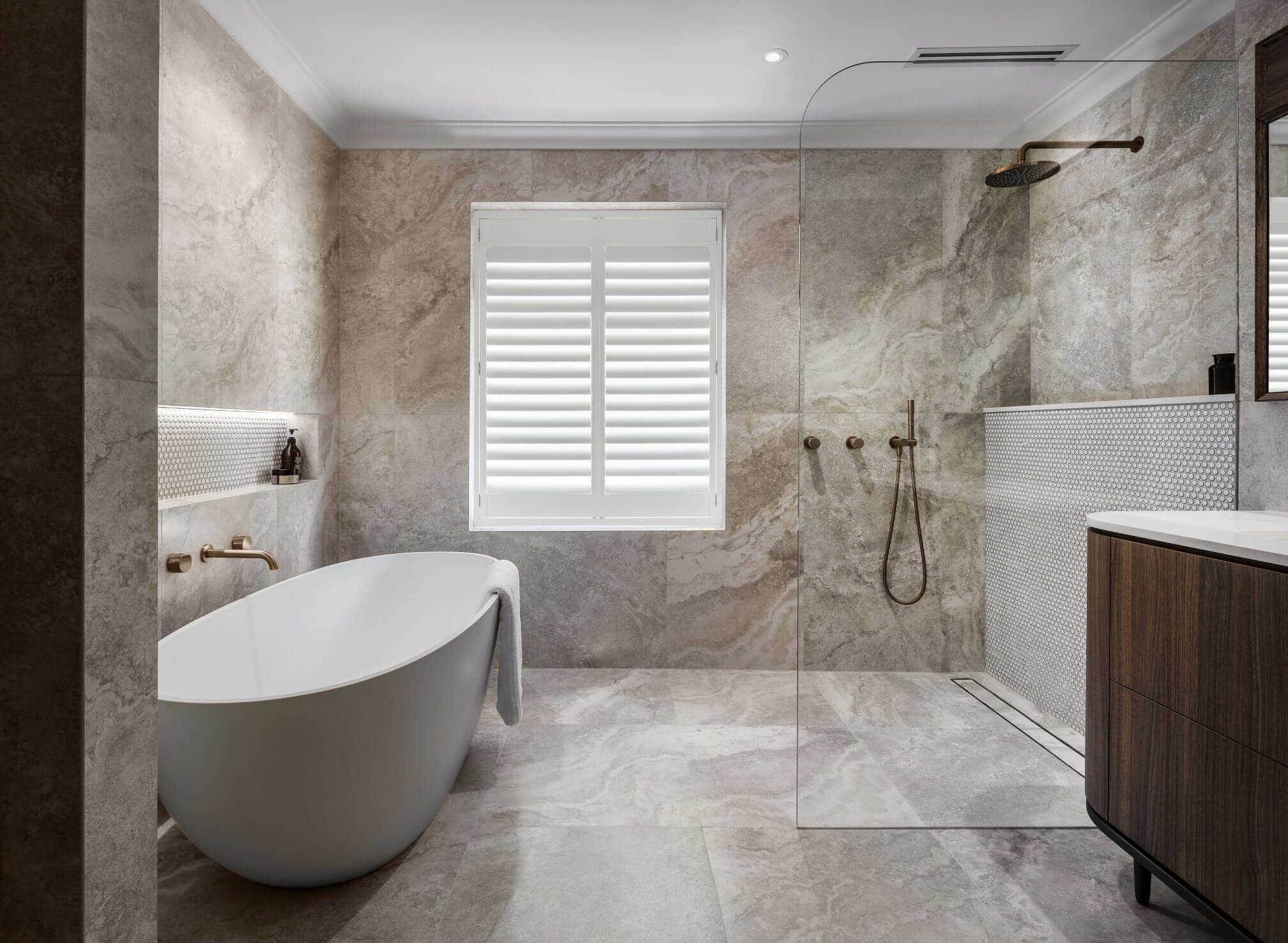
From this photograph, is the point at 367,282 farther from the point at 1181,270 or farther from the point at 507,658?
Result: the point at 1181,270

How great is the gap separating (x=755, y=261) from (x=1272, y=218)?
198cm

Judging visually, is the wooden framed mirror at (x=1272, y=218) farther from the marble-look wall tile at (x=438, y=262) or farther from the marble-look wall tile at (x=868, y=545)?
the marble-look wall tile at (x=438, y=262)

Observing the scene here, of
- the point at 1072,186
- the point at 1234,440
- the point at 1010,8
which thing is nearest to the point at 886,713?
the point at 1234,440

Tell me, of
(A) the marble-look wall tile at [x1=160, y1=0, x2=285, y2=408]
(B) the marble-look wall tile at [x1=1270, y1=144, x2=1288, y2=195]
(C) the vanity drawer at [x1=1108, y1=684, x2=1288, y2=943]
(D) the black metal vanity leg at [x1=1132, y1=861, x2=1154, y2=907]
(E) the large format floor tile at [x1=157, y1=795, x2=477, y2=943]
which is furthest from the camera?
(A) the marble-look wall tile at [x1=160, y1=0, x2=285, y2=408]

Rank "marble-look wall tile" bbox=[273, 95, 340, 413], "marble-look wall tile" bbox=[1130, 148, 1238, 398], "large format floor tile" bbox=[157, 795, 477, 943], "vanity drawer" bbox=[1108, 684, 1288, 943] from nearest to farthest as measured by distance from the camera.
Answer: "vanity drawer" bbox=[1108, 684, 1288, 943] < "large format floor tile" bbox=[157, 795, 477, 943] < "marble-look wall tile" bbox=[1130, 148, 1238, 398] < "marble-look wall tile" bbox=[273, 95, 340, 413]

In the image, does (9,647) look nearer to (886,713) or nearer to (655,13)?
(886,713)

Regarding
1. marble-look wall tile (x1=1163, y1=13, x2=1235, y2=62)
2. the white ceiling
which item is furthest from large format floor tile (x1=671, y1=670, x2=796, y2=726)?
marble-look wall tile (x1=1163, y1=13, x2=1235, y2=62)

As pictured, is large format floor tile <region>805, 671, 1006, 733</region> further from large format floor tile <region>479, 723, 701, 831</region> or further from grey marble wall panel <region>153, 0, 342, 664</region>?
grey marble wall panel <region>153, 0, 342, 664</region>

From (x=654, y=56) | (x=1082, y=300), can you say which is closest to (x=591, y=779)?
(x=1082, y=300)

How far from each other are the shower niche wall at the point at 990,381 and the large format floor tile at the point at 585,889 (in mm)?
455

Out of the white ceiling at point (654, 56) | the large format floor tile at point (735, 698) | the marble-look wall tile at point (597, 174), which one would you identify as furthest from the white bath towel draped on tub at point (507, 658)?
the marble-look wall tile at point (597, 174)

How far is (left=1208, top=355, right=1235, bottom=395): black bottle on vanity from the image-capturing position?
2068 mm

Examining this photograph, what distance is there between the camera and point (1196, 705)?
4.92 feet

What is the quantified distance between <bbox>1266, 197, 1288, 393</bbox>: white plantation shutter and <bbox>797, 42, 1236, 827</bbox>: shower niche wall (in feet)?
0.34
